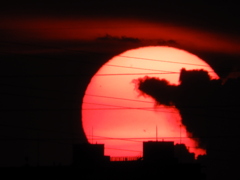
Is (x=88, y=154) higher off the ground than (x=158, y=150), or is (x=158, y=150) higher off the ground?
(x=158, y=150)

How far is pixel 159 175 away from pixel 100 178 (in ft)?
20.3

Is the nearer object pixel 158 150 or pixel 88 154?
pixel 88 154

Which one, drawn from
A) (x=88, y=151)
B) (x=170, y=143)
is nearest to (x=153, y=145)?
(x=170, y=143)

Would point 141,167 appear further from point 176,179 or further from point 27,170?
point 27,170

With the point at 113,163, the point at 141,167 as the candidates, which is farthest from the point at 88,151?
the point at 141,167

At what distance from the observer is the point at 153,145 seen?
81.6 meters

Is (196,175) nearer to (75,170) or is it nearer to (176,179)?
(176,179)

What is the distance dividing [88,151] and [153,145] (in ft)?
21.9

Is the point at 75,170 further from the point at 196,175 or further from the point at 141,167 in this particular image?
the point at 196,175

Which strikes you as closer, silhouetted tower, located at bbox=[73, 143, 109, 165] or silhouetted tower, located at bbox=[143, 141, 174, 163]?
silhouetted tower, located at bbox=[73, 143, 109, 165]

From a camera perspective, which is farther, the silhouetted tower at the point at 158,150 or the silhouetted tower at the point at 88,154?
the silhouetted tower at the point at 158,150

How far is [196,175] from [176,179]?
10.8 feet

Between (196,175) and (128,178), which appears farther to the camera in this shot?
(196,175)

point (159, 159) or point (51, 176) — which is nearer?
point (51, 176)
